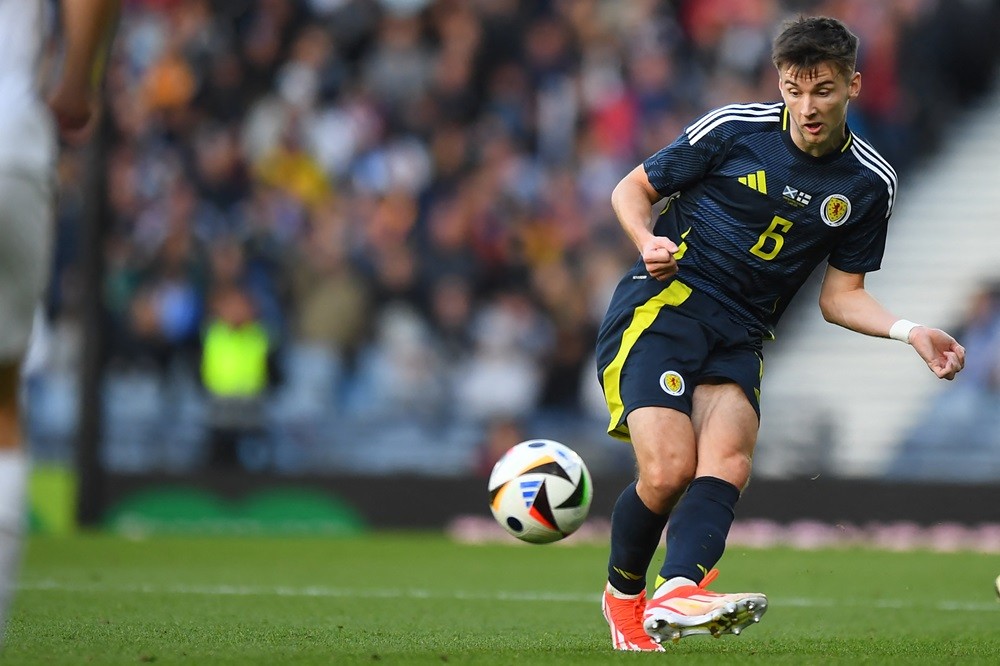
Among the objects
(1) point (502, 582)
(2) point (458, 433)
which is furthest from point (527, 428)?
(1) point (502, 582)

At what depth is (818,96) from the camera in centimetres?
528

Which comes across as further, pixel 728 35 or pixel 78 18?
pixel 728 35

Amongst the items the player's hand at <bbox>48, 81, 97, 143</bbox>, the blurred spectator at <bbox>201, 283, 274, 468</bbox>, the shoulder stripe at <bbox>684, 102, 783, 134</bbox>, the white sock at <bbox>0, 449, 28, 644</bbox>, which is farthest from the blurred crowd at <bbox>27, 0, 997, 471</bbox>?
the player's hand at <bbox>48, 81, 97, 143</bbox>

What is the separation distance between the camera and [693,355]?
5457 millimetres

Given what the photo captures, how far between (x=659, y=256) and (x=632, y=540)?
1.07 meters

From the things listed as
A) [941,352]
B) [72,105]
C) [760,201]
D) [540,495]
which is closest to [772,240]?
[760,201]

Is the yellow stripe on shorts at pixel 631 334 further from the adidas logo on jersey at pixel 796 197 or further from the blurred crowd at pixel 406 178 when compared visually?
the blurred crowd at pixel 406 178

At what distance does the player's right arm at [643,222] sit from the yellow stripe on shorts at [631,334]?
0.09m

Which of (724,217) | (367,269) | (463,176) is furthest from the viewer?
(463,176)

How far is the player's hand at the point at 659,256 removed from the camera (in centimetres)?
515

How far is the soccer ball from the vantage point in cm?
600

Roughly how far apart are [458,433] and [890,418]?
3.74m

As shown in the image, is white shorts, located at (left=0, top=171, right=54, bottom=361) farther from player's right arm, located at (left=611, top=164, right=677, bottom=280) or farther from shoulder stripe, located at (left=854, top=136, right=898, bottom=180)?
shoulder stripe, located at (left=854, top=136, right=898, bottom=180)

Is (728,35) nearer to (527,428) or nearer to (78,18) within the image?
(527,428)
